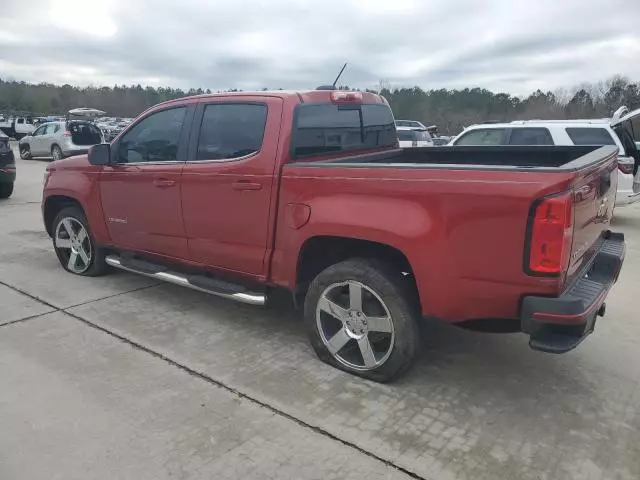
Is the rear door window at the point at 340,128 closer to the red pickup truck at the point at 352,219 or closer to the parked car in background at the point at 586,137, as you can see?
the red pickup truck at the point at 352,219

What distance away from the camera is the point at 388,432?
2877 millimetres

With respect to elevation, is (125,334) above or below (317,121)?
below

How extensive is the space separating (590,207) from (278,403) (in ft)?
7.02

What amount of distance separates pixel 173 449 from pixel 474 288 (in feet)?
5.83

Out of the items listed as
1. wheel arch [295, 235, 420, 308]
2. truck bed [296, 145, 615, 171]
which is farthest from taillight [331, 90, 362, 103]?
wheel arch [295, 235, 420, 308]

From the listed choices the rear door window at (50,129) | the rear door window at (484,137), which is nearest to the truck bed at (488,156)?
the rear door window at (484,137)

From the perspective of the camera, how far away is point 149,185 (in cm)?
453

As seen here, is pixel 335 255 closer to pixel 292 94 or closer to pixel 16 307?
pixel 292 94

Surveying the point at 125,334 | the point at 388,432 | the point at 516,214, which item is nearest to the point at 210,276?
the point at 125,334

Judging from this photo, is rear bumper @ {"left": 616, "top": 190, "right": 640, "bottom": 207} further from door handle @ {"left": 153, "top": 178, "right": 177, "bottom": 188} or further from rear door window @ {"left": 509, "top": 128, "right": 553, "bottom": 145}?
door handle @ {"left": 153, "top": 178, "right": 177, "bottom": 188}

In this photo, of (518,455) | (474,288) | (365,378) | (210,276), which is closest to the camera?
(518,455)

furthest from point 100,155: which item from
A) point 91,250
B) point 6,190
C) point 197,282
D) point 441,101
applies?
point 441,101

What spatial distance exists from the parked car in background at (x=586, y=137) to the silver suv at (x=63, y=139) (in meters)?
15.6

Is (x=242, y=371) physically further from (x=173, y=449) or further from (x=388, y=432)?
(x=388, y=432)
